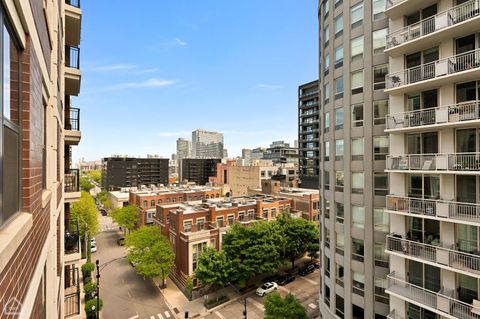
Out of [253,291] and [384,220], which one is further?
[253,291]

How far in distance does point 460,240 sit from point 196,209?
82.4ft

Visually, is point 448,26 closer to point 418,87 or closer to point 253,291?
point 418,87

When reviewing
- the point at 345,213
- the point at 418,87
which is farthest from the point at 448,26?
the point at 345,213

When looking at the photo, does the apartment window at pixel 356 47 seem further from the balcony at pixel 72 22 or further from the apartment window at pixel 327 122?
the balcony at pixel 72 22

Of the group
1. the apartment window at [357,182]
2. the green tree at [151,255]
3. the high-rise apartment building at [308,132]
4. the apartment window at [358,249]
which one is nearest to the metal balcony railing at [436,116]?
the apartment window at [357,182]

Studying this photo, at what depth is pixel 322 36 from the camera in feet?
59.1

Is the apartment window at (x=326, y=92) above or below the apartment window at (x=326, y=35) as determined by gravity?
below

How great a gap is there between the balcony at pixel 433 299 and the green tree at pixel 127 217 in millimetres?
39761

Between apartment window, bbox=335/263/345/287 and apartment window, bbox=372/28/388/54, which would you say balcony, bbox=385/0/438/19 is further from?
apartment window, bbox=335/263/345/287

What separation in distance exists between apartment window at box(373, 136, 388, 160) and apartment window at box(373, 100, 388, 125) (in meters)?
0.86

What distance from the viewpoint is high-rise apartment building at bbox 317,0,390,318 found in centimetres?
1370

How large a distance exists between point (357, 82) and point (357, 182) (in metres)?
5.77

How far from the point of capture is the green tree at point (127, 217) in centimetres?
4241

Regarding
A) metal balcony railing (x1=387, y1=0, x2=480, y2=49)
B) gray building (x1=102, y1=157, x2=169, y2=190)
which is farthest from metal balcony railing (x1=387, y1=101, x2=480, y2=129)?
gray building (x1=102, y1=157, x2=169, y2=190)
